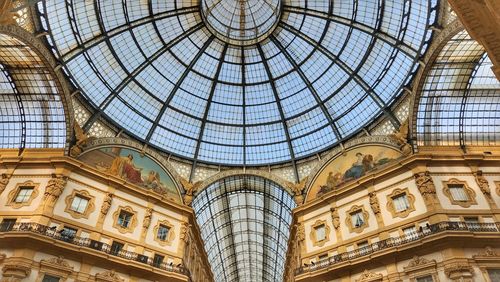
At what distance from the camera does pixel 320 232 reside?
102 feet

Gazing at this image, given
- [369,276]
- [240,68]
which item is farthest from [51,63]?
[369,276]

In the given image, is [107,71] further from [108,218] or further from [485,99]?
[485,99]

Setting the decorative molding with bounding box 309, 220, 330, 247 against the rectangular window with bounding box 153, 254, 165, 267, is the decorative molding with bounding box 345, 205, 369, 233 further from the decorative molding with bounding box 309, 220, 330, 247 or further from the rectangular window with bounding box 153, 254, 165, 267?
the rectangular window with bounding box 153, 254, 165, 267

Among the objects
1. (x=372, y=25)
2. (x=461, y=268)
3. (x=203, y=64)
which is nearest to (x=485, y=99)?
(x=372, y=25)

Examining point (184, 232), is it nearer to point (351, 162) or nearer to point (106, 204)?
point (106, 204)

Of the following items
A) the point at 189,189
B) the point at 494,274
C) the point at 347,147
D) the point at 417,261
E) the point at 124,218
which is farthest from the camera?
the point at 189,189

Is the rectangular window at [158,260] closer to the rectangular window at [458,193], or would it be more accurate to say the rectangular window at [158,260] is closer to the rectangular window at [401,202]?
the rectangular window at [401,202]

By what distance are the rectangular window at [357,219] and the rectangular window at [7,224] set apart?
27719 millimetres

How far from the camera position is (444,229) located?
23.1 m

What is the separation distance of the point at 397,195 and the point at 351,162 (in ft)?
21.2

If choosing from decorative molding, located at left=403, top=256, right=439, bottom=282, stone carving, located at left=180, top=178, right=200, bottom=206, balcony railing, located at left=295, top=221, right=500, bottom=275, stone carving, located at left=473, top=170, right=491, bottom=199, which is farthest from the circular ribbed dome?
decorative molding, located at left=403, top=256, right=439, bottom=282

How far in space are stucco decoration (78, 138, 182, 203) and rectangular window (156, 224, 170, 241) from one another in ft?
11.3

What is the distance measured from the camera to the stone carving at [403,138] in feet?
97.8

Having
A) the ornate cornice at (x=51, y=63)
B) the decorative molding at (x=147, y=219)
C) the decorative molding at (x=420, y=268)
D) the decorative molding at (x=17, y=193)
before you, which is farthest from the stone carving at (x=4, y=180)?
the decorative molding at (x=420, y=268)
